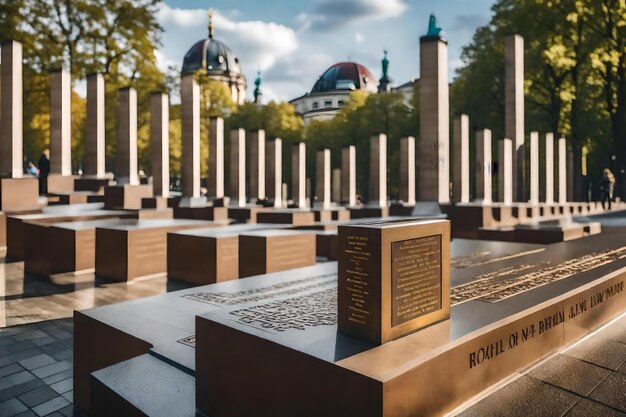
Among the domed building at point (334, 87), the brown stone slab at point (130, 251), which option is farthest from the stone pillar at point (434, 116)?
the domed building at point (334, 87)

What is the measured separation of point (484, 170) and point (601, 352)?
58.4ft

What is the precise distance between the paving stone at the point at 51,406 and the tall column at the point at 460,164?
18.9 metres

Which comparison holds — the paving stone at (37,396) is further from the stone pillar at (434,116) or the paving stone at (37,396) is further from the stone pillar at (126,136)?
the stone pillar at (126,136)

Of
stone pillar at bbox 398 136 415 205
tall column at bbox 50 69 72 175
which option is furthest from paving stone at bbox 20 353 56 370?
stone pillar at bbox 398 136 415 205

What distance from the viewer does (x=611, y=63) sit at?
28594 millimetres

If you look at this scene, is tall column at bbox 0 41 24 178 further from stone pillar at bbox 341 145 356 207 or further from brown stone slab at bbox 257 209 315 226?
stone pillar at bbox 341 145 356 207

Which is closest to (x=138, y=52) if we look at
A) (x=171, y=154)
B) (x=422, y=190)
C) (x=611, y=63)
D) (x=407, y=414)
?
(x=171, y=154)

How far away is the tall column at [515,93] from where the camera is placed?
2217 centimetres

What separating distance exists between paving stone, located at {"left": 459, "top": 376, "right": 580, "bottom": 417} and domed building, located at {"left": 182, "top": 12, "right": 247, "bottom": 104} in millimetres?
112809

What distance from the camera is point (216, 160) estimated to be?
27.1 m

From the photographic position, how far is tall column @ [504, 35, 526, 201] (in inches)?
873

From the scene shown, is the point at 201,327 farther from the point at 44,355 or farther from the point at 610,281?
the point at 610,281

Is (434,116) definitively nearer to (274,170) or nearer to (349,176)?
(349,176)

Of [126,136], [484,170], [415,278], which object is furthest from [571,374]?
[126,136]
